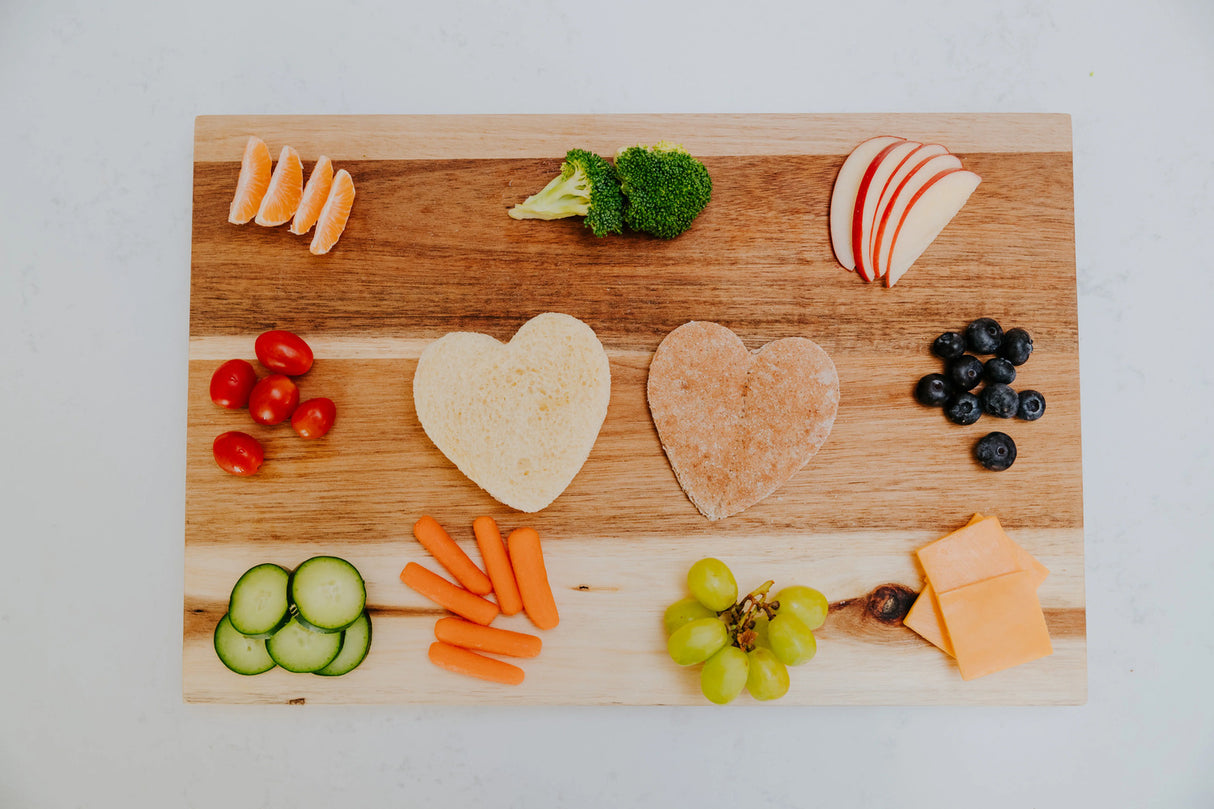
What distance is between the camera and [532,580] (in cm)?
248

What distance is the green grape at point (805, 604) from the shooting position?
2402mm

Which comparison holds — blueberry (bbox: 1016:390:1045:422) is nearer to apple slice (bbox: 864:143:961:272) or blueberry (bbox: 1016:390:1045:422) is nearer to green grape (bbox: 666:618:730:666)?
apple slice (bbox: 864:143:961:272)

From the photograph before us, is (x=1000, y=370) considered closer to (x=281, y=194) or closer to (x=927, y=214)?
(x=927, y=214)

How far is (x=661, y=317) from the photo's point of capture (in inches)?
103

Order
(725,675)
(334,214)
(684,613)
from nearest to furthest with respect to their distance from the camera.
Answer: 1. (725,675)
2. (684,613)
3. (334,214)

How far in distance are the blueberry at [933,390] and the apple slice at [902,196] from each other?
438 millimetres

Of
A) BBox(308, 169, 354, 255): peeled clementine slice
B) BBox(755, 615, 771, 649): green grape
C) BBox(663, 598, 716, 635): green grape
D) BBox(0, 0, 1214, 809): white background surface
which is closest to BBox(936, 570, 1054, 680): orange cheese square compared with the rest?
BBox(0, 0, 1214, 809): white background surface

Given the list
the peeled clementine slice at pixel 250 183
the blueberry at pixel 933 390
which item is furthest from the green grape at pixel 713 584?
the peeled clementine slice at pixel 250 183

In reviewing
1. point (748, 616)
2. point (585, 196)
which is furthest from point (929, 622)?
point (585, 196)

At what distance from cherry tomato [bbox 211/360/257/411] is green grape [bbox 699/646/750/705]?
1978 millimetres

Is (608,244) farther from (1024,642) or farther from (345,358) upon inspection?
(1024,642)

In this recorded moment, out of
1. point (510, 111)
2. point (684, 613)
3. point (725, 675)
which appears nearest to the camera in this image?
point (725, 675)

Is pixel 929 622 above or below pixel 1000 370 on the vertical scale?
below

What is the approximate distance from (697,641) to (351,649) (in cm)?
126
